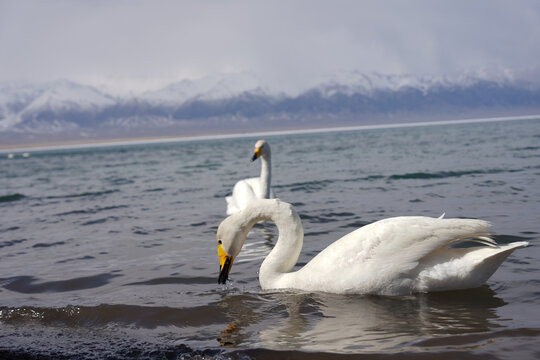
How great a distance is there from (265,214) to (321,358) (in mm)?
2407

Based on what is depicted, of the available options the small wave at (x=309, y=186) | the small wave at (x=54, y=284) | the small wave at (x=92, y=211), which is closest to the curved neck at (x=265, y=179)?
the small wave at (x=309, y=186)

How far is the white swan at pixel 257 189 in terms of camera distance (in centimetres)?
1243

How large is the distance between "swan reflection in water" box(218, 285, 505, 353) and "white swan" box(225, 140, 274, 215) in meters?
6.25

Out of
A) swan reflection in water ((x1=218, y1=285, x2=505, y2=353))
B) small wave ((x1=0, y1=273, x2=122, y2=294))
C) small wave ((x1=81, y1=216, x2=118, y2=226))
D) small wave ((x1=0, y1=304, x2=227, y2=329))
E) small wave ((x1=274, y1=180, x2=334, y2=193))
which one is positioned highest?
small wave ((x1=274, y1=180, x2=334, y2=193))

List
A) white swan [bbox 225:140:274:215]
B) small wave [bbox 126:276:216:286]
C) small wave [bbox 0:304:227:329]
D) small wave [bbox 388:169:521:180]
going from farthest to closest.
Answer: small wave [bbox 388:169:521:180]
white swan [bbox 225:140:274:215]
small wave [bbox 126:276:216:286]
small wave [bbox 0:304:227:329]

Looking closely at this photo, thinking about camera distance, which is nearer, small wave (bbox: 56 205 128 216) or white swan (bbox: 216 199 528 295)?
white swan (bbox: 216 199 528 295)

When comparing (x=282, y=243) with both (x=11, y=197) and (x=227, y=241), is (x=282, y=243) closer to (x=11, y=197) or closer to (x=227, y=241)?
(x=227, y=241)

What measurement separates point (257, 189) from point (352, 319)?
8163 millimetres

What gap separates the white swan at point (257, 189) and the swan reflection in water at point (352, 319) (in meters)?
6.25

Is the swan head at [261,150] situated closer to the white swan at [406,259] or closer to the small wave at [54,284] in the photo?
the small wave at [54,284]

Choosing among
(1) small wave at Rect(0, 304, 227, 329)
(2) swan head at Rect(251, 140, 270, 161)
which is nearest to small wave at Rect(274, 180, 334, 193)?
(2) swan head at Rect(251, 140, 270, 161)

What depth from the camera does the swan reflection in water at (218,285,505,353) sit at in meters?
4.57

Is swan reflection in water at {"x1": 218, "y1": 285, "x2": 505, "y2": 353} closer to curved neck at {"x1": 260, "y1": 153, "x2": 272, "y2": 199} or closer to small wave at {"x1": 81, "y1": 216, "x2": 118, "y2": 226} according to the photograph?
curved neck at {"x1": 260, "y1": 153, "x2": 272, "y2": 199}

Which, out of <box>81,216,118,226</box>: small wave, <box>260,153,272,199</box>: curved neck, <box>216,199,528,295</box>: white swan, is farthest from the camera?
<box>81,216,118,226</box>: small wave
